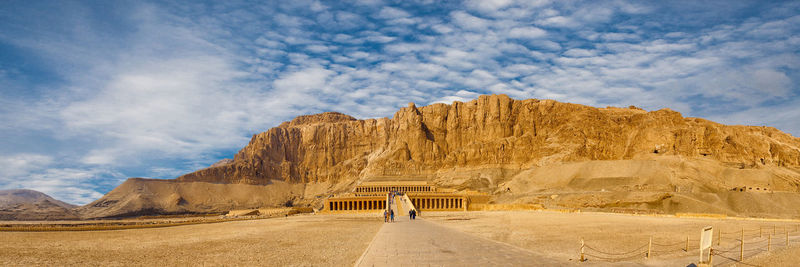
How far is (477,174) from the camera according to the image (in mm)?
130375

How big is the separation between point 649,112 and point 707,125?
50.5ft

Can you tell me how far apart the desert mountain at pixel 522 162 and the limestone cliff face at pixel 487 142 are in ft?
1.24

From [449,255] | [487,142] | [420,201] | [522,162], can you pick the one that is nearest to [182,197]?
[420,201]

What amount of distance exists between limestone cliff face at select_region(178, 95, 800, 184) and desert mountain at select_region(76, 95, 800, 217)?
14.9 inches

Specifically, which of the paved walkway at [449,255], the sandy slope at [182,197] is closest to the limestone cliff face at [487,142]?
the sandy slope at [182,197]

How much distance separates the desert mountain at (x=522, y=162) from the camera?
81500 mm

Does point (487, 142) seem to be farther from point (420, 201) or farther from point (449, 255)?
point (449, 255)

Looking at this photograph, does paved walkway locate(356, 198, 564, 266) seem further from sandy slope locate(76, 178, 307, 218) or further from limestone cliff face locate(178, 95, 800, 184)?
sandy slope locate(76, 178, 307, 218)

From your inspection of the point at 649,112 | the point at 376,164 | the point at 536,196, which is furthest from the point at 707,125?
the point at 376,164

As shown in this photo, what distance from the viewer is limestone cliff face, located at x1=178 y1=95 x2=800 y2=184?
11271 centimetres

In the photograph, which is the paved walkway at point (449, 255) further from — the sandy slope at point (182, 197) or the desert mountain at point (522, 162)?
the sandy slope at point (182, 197)

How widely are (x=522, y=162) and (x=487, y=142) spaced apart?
46.4 ft

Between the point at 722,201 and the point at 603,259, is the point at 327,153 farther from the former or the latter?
the point at 603,259

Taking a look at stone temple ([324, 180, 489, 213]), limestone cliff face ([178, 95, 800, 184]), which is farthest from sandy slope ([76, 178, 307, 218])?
stone temple ([324, 180, 489, 213])
